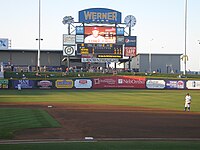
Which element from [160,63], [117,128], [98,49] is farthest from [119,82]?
[117,128]

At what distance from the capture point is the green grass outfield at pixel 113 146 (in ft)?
40.3

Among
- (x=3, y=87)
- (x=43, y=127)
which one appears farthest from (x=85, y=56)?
(x=43, y=127)

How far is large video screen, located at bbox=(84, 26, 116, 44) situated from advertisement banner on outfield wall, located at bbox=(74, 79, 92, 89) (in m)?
7.15

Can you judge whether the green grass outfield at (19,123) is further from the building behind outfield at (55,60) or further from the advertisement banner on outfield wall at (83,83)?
the building behind outfield at (55,60)

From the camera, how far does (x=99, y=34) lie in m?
60.7

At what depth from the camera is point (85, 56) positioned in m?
61.4

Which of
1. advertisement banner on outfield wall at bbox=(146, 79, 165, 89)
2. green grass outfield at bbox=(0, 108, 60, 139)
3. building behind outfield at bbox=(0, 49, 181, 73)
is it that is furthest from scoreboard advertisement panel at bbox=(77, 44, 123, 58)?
green grass outfield at bbox=(0, 108, 60, 139)

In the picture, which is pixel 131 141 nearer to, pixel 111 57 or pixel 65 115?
pixel 65 115

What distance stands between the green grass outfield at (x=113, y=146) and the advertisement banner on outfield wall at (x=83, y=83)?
45483 millimetres

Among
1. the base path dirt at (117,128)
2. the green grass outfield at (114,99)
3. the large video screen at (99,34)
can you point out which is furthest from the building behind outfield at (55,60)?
the base path dirt at (117,128)

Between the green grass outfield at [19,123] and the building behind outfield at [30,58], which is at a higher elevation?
the building behind outfield at [30,58]

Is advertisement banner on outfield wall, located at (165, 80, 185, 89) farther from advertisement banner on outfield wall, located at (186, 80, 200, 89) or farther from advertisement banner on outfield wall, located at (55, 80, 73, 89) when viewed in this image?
advertisement banner on outfield wall, located at (55, 80, 73, 89)

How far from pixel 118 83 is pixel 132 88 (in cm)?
295

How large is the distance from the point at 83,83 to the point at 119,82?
6965 millimetres
